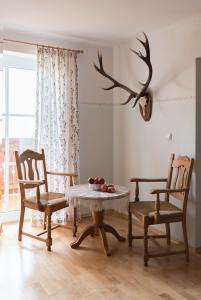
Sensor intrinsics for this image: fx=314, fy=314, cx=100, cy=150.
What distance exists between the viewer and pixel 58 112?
4.20 m

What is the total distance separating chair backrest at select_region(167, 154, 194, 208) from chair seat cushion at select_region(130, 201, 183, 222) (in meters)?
0.13

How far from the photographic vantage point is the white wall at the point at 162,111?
3455 mm

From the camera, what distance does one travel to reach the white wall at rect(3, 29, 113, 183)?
448cm

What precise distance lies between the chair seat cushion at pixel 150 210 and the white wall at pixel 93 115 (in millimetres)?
1308

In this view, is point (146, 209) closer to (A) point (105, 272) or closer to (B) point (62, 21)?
(A) point (105, 272)

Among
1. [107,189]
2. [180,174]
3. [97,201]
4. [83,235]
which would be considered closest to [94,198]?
[97,201]

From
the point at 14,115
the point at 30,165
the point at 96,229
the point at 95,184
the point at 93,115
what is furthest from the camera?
the point at 93,115

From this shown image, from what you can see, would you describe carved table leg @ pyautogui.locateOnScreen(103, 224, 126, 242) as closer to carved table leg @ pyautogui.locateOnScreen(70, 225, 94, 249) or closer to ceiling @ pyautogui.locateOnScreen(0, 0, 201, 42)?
carved table leg @ pyautogui.locateOnScreen(70, 225, 94, 249)

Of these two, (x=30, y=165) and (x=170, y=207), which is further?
(x=30, y=165)

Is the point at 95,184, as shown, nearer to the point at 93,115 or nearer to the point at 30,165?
the point at 30,165

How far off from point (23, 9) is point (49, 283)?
8.78ft

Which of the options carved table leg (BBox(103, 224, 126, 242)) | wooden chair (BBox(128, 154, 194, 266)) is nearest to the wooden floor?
carved table leg (BBox(103, 224, 126, 242))

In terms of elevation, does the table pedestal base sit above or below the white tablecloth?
below

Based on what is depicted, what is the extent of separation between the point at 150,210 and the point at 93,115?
187 cm
